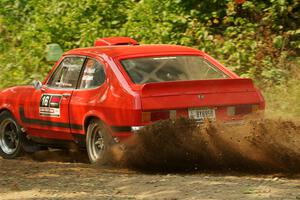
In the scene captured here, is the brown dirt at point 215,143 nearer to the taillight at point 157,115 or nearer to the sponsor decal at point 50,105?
the taillight at point 157,115

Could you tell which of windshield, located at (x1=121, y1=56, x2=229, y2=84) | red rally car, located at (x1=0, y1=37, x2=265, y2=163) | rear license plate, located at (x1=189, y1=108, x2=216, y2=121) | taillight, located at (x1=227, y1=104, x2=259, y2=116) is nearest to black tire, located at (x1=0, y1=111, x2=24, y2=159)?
red rally car, located at (x1=0, y1=37, x2=265, y2=163)

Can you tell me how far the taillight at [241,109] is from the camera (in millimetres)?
9641

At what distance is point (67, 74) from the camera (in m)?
10.8

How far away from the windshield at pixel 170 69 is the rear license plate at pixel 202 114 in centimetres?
77

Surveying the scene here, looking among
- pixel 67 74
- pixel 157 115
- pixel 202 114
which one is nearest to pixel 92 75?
pixel 67 74

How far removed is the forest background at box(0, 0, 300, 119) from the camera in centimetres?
1509

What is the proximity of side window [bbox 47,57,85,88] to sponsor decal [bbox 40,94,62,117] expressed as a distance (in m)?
0.19

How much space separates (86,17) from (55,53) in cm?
125

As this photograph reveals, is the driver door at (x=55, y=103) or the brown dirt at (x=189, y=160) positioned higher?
the driver door at (x=55, y=103)

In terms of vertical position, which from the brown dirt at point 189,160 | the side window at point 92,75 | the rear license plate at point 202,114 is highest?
the side window at point 92,75

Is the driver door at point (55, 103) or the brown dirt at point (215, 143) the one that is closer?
the brown dirt at point (215, 143)

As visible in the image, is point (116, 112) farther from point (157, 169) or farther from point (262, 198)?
point (262, 198)

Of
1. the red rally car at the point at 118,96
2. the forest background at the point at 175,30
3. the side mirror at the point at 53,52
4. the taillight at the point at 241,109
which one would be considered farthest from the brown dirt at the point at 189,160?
the side mirror at the point at 53,52

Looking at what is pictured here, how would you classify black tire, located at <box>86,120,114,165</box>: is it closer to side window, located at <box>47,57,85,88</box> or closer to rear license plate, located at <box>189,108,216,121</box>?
side window, located at <box>47,57,85,88</box>
